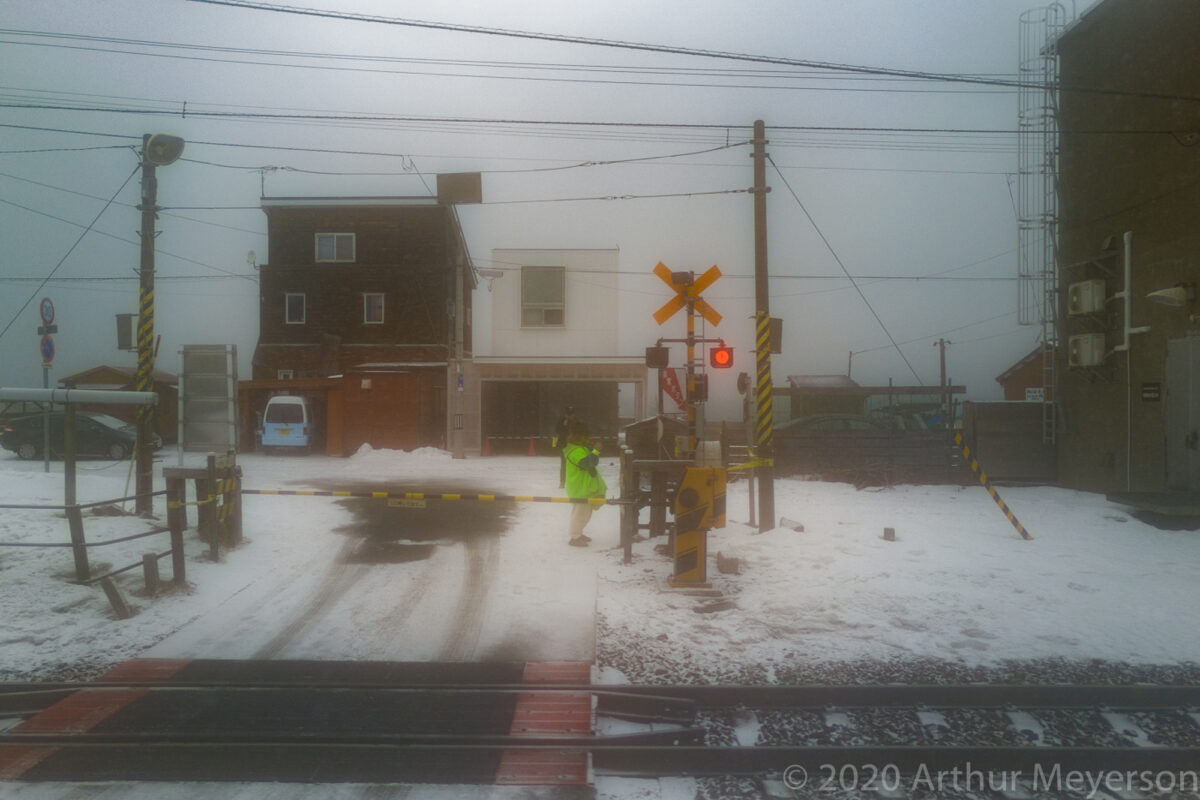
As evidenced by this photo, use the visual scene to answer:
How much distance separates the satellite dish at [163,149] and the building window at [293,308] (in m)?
20.2

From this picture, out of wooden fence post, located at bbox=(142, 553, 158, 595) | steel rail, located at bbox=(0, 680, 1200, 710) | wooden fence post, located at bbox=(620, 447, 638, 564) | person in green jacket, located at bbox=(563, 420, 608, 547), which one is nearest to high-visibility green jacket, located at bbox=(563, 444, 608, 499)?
person in green jacket, located at bbox=(563, 420, 608, 547)

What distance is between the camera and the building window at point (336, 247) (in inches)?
1190

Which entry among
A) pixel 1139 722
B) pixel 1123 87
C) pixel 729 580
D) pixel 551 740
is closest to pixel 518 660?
pixel 551 740

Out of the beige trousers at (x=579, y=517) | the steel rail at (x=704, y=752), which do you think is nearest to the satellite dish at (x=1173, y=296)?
the beige trousers at (x=579, y=517)

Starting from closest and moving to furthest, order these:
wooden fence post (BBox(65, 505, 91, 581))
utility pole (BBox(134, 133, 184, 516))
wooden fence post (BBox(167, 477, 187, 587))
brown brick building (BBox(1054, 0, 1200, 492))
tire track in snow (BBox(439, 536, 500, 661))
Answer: tire track in snow (BBox(439, 536, 500, 661))
wooden fence post (BBox(65, 505, 91, 581))
wooden fence post (BBox(167, 477, 187, 587))
utility pole (BBox(134, 133, 184, 516))
brown brick building (BBox(1054, 0, 1200, 492))

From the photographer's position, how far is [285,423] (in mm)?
27141

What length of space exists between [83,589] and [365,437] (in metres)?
19.7

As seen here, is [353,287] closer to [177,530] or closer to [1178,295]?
[177,530]

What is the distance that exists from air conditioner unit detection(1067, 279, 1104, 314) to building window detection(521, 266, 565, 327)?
15.6 meters

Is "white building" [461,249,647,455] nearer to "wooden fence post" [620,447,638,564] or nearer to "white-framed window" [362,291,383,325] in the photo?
"white-framed window" [362,291,383,325]

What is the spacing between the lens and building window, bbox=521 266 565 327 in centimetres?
2678

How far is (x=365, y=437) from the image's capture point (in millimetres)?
27562

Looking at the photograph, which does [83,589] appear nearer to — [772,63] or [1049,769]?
[1049,769]

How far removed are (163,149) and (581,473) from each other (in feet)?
24.1
